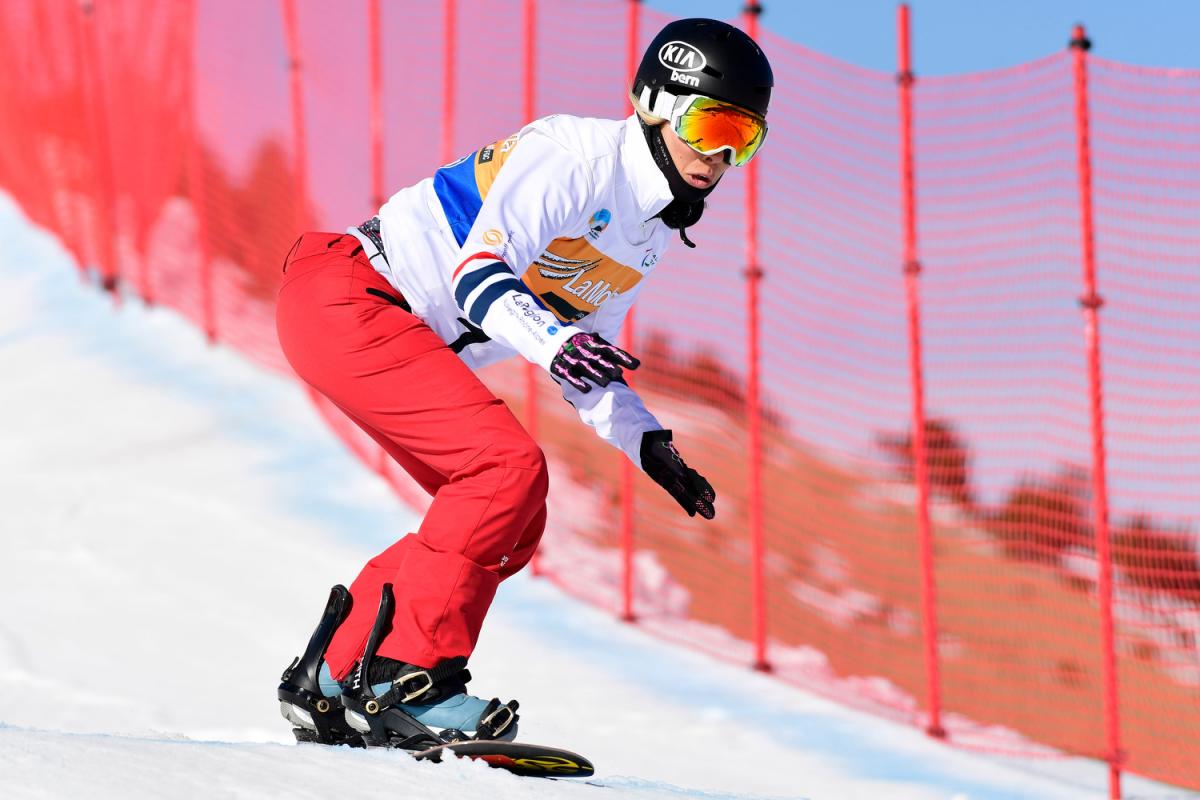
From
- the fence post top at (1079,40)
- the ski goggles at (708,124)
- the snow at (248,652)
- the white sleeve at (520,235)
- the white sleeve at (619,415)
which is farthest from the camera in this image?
the fence post top at (1079,40)

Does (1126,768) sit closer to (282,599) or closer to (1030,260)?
(1030,260)

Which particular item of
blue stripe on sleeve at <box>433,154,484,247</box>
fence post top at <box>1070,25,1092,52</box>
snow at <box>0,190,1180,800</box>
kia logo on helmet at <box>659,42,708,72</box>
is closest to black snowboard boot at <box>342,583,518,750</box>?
snow at <box>0,190,1180,800</box>

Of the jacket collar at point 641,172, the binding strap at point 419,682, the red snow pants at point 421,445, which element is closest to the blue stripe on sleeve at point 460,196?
the red snow pants at point 421,445

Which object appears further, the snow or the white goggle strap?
the white goggle strap

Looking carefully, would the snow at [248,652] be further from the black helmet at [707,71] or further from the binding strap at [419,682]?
the black helmet at [707,71]

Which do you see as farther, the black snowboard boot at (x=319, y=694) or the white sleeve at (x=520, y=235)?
the black snowboard boot at (x=319, y=694)

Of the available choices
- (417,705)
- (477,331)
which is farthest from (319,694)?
(477,331)

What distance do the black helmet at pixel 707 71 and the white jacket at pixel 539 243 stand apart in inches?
3.4

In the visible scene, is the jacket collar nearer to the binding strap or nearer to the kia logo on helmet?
the kia logo on helmet

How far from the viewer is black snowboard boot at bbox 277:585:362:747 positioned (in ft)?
11.2

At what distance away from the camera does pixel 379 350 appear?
336cm

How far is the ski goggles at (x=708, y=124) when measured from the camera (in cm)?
338

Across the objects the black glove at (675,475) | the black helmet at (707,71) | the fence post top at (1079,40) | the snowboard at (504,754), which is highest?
the fence post top at (1079,40)

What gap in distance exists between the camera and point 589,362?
3010 millimetres
